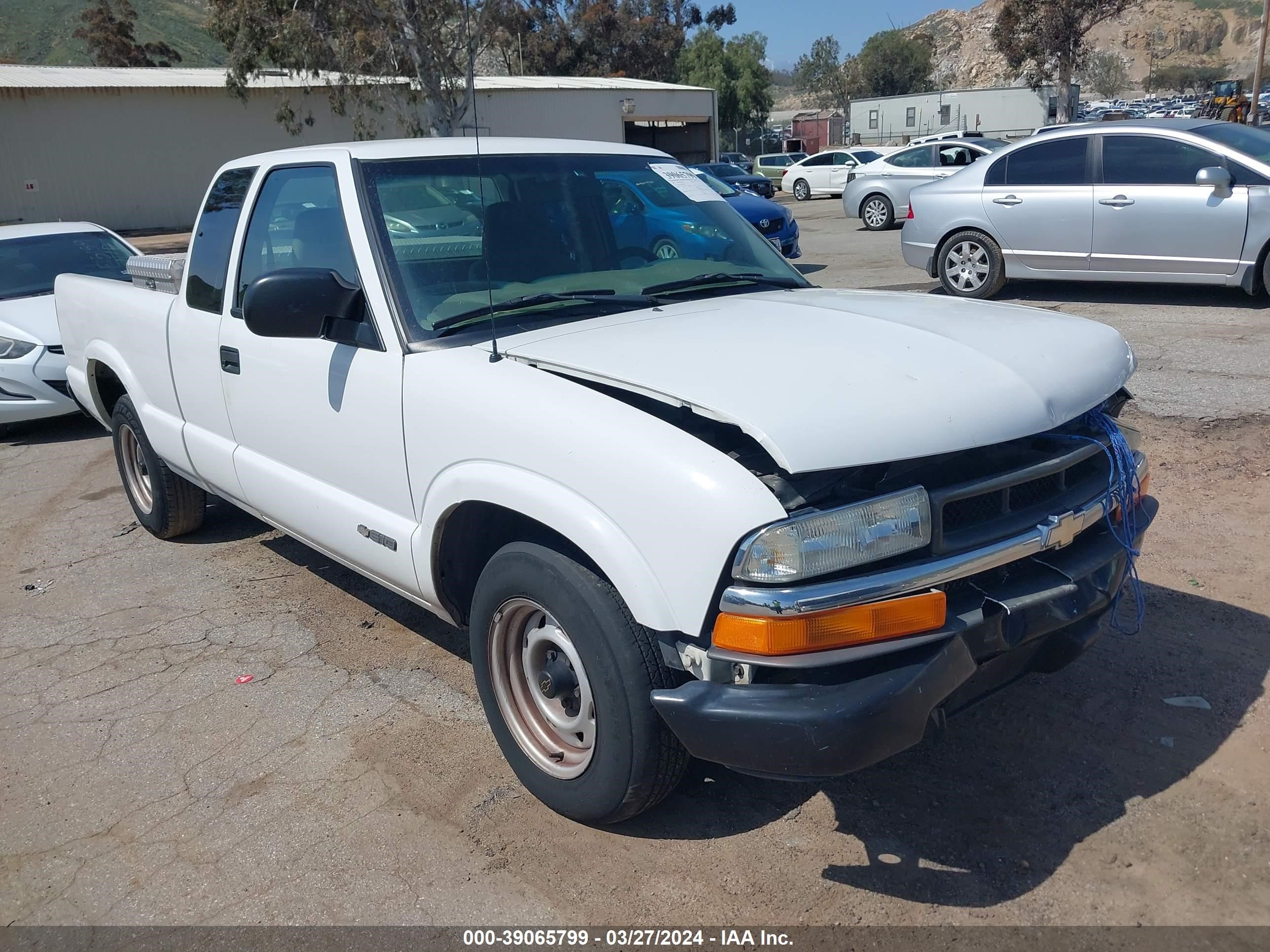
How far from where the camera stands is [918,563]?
253cm

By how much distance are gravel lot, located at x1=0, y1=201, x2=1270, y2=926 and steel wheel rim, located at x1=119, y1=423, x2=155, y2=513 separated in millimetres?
951

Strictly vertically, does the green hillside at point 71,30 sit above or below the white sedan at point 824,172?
above

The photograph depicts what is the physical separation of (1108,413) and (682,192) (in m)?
1.87

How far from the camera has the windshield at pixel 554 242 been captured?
3.53m

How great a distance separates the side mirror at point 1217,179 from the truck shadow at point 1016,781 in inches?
246

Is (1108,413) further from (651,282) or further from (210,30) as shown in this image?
(210,30)

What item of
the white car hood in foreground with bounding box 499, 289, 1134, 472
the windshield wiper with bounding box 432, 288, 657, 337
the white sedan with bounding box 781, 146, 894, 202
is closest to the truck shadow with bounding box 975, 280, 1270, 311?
the white car hood in foreground with bounding box 499, 289, 1134, 472

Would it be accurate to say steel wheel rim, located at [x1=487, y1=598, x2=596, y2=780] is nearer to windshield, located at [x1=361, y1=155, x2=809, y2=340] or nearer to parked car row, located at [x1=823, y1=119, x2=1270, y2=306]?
windshield, located at [x1=361, y1=155, x2=809, y2=340]

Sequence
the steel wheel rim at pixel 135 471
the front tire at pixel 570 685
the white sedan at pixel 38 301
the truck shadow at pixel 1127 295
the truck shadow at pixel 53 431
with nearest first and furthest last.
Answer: the front tire at pixel 570 685
the steel wheel rim at pixel 135 471
the white sedan at pixel 38 301
the truck shadow at pixel 53 431
the truck shadow at pixel 1127 295

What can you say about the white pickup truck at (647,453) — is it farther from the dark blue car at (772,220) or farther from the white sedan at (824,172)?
the white sedan at (824,172)

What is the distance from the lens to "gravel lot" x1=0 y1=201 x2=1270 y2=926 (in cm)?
281

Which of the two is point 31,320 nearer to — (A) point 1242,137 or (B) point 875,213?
(A) point 1242,137

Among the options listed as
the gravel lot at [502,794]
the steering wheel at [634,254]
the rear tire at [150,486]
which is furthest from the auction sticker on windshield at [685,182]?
the rear tire at [150,486]

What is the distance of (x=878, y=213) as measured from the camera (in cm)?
1986
